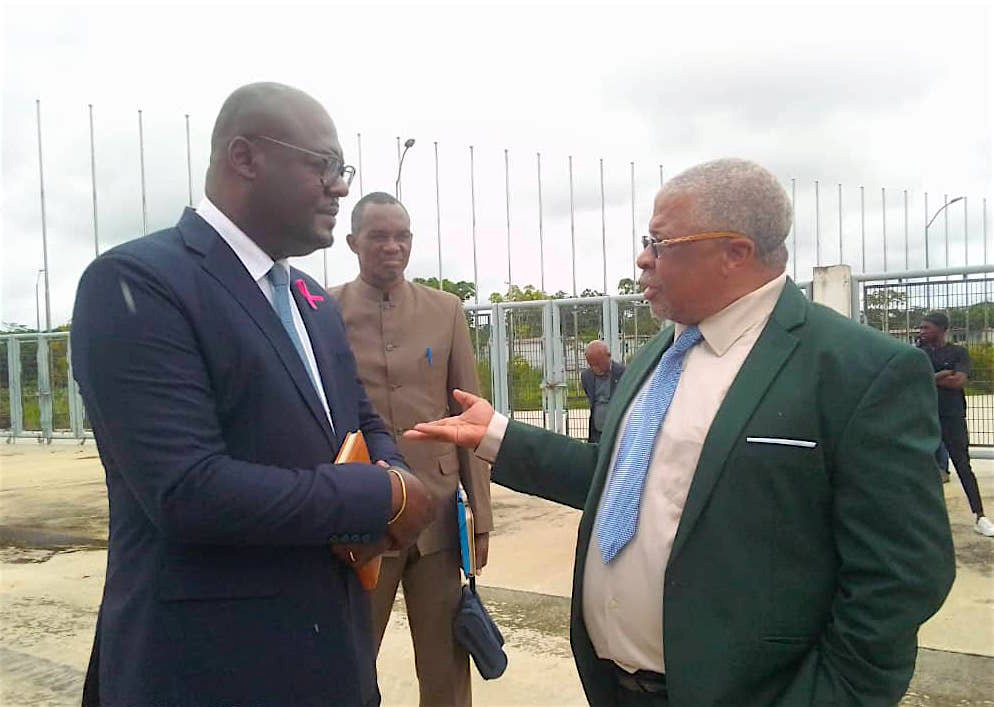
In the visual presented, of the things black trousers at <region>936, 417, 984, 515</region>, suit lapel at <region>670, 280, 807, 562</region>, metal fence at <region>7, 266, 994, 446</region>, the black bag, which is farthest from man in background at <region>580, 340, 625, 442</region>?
suit lapel at <region>670, 280, 807, 562</region>

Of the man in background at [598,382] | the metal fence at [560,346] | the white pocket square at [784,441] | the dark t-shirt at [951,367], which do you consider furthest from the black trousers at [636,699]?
the man in background at [598,382]

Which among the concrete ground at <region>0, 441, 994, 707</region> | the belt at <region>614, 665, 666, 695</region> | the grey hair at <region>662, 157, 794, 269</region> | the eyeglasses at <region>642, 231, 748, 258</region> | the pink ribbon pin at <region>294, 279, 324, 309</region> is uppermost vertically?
the grey hair at <region>662, 157, 794, 269</region>

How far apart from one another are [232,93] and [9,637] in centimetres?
435

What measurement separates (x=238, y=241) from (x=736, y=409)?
109cm

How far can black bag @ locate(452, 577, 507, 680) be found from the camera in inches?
110

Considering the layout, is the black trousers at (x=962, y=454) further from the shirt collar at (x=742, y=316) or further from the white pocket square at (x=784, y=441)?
the white pocket square at (x=784, y=441)

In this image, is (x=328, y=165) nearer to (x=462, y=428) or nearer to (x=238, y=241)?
(x=238, y=241)

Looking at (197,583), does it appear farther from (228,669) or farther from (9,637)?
(9,637)

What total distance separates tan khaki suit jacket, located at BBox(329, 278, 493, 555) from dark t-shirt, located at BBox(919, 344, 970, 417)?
5.01 m

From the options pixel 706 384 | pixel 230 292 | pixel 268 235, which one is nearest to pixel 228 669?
pixel 230 292

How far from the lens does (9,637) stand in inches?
189

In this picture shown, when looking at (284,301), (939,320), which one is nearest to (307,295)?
(284,301)

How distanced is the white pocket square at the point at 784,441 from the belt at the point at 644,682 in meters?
0.59

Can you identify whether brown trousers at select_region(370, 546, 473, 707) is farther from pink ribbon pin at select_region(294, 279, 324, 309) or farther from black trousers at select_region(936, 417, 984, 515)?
black trousers at select_region(936, 417, 984, 515)
